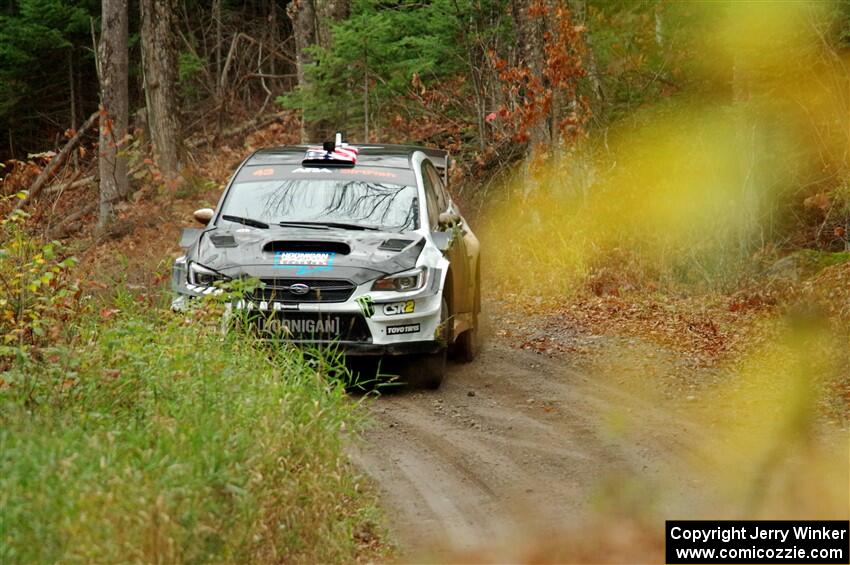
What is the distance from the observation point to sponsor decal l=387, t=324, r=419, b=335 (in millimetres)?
10086

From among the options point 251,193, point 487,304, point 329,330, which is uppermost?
point 251,193

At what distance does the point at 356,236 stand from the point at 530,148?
28.1ft

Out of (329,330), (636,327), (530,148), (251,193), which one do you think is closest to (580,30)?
(530,148)

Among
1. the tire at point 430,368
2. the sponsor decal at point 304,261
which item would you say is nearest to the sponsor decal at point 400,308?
the tire at point 430,368

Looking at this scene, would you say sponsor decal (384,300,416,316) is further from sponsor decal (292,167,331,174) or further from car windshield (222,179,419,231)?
sponsor decal (292,167,331,174)

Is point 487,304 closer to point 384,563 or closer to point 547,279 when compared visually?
point 547,279

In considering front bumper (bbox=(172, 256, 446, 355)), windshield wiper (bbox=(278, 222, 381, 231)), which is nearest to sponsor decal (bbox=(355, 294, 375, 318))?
front bumper (bbox=(172, 256, 446, 355))

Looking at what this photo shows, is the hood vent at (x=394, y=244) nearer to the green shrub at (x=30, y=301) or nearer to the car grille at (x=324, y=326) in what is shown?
the car grille at (x=324, y=326)

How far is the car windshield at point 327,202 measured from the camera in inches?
429

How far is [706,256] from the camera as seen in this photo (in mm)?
16484

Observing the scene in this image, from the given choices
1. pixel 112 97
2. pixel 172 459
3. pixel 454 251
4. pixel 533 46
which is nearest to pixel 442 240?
pixel 454 251

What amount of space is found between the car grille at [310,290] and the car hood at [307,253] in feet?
0.14

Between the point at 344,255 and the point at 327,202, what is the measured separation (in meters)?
1.04

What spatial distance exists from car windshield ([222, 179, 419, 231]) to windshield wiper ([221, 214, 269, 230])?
0.14 ft
